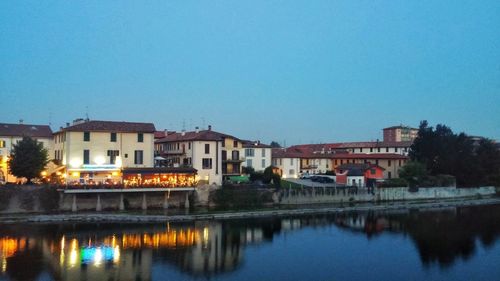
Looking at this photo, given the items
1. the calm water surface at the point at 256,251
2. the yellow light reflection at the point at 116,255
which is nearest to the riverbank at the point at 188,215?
the calm water surface at the point at 256,251

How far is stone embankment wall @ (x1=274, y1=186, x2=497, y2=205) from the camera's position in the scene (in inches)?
2384

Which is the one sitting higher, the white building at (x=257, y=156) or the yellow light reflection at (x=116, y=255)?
the white building at (x=257, y=156)

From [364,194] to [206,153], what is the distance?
23.7 m

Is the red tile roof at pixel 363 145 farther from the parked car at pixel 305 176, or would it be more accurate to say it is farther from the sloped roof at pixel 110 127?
the sloped roof at pixel 110 127

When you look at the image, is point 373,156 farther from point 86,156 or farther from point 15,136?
point 15,136

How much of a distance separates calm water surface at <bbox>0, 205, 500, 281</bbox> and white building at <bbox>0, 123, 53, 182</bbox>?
17.5 meters

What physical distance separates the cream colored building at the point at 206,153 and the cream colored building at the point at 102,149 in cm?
577

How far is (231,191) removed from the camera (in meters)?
56.0

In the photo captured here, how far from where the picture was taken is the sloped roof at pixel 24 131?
60812mm

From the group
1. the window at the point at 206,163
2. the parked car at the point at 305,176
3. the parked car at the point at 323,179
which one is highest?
the window at the point at 206,163

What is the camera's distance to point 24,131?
204ft

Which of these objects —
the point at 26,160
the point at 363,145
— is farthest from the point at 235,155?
the point at 363,145

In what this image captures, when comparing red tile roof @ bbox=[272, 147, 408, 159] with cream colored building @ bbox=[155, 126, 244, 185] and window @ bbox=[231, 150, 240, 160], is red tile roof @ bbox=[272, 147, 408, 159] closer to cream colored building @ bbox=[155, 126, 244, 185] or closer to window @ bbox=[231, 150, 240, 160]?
cream colored building @ bbox=[155, 126, 244, 185]

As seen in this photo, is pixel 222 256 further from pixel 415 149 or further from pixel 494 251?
pixel 415 149
